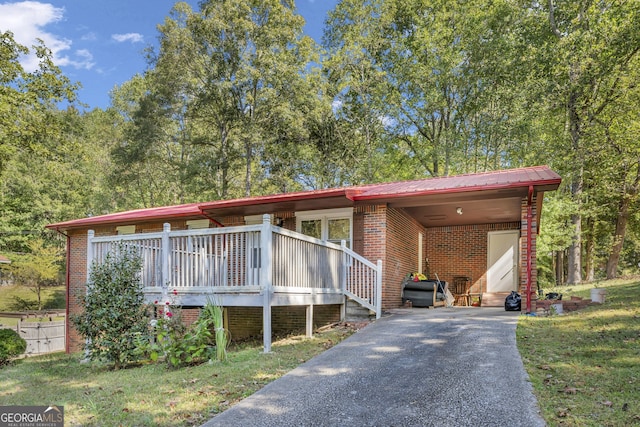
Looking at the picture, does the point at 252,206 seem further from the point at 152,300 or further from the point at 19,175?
the point at 19,175

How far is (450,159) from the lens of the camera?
22.7m

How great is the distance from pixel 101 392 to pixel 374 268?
19.0 feet

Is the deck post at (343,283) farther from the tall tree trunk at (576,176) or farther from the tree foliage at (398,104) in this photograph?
the tall tree trunk at (576,176)

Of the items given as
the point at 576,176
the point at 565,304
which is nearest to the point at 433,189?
the point at 565,304

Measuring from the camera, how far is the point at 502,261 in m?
13.3

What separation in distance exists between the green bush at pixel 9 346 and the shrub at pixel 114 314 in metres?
4.10

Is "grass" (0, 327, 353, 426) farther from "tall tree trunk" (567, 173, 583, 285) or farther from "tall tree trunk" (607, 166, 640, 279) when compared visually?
"tall tree trunk" (607, 166, 640, 279)

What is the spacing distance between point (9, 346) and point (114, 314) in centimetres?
524

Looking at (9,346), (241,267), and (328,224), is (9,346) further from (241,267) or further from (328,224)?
(328,224)

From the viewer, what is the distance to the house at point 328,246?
7574 millimetres

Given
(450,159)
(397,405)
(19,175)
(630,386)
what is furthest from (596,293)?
(19,175)

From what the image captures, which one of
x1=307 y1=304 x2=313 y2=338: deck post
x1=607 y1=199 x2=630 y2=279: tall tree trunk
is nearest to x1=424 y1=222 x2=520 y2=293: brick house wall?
x1=307 y1=304 x2=313 y2=338: deck post

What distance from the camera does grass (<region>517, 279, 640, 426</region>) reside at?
3.67 metres

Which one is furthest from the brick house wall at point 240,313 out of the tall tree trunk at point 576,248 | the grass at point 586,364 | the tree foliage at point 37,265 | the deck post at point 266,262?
the tree foliage at point 37,265
